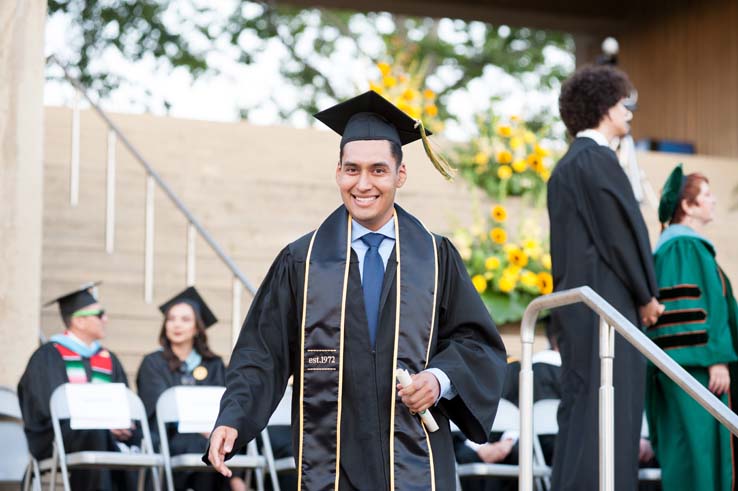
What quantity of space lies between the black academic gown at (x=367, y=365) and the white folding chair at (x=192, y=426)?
283cm

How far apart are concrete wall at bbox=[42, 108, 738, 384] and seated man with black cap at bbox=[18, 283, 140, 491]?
93 cm

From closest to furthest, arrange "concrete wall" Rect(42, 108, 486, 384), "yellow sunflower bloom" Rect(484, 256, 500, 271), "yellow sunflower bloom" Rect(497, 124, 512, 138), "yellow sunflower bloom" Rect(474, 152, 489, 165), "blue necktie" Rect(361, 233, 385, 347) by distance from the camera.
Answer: "blue necktie" Rect(361, 233, 385, 347)
"concrete wall" Rect(42, 108, 486, 384)
"yellow sunflower bloom" Rect(484, 256, 500, 271)
"yellow sunflower bloom" Rect(497, 124, 512, 138)
"yellow sunflower bloom" Rect(474, 152, 489, 165)

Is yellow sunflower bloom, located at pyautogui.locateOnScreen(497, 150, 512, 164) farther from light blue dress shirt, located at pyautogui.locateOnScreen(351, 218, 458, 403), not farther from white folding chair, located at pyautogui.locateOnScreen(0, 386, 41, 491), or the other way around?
light blue dress shirt, located at pyautogui.locateOnScreen(351, 218, 458, 403)

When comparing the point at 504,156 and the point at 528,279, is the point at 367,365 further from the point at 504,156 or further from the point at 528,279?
the point at 504,156

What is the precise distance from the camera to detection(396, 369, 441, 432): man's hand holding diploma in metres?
3.77

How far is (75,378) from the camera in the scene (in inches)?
315

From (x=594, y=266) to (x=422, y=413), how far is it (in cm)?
210

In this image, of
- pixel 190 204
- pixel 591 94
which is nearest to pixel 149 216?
pixel 190 204

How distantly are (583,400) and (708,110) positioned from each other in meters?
9.97

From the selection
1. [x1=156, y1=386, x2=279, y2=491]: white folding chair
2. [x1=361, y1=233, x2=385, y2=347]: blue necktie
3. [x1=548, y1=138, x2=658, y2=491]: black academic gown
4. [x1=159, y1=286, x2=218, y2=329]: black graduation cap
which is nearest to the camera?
[x1=361, y1=233, x2=385, y2=347]: blue necktie

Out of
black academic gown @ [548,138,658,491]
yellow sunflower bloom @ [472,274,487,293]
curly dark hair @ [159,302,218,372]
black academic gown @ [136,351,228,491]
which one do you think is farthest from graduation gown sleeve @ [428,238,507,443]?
yellow sunflower bloom @ [472,274,487,293]

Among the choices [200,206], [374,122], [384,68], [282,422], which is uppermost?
[384,68]

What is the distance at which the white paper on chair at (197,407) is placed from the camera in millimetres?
6980

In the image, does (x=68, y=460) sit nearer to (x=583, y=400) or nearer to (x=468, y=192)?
(x=583, y=400)
